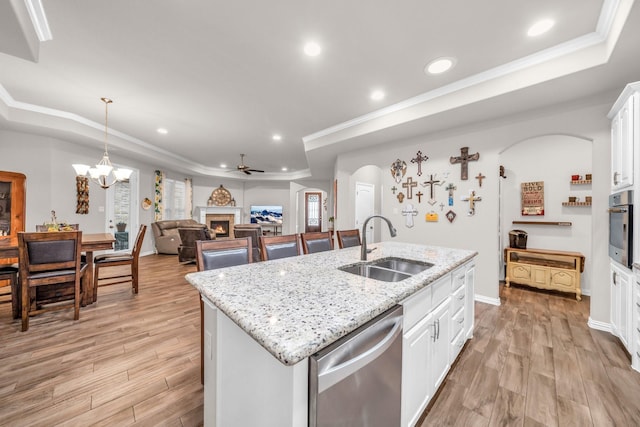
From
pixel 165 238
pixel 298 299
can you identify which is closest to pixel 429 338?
pixel 298 299

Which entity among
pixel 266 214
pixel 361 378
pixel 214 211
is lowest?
pixel 361 378

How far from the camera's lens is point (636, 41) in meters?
1.77

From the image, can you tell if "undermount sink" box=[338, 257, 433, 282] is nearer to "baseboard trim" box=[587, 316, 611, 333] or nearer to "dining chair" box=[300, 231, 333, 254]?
"dining chair" box=[300, 231, 333, 254]

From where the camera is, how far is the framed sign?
3992 mm

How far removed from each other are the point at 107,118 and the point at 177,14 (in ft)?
10.7

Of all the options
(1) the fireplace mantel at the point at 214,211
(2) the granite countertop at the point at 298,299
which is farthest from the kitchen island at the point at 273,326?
(1) the fireplace mantel at the point at 214,211

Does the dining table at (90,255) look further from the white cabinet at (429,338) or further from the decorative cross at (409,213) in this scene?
the decorative cross at (409,213)

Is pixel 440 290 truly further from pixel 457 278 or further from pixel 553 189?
pixel 553 189

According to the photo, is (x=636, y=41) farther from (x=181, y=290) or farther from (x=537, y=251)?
(x=181, y=290)

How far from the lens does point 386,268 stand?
1.81 m

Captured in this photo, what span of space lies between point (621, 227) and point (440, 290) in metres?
Result: 1.94

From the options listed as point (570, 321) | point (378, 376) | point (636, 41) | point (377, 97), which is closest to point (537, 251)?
point (570, 321)

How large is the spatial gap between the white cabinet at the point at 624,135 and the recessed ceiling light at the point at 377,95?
2.11 metres

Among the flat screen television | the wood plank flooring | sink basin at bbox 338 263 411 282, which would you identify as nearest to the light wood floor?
the wood plank flooring
